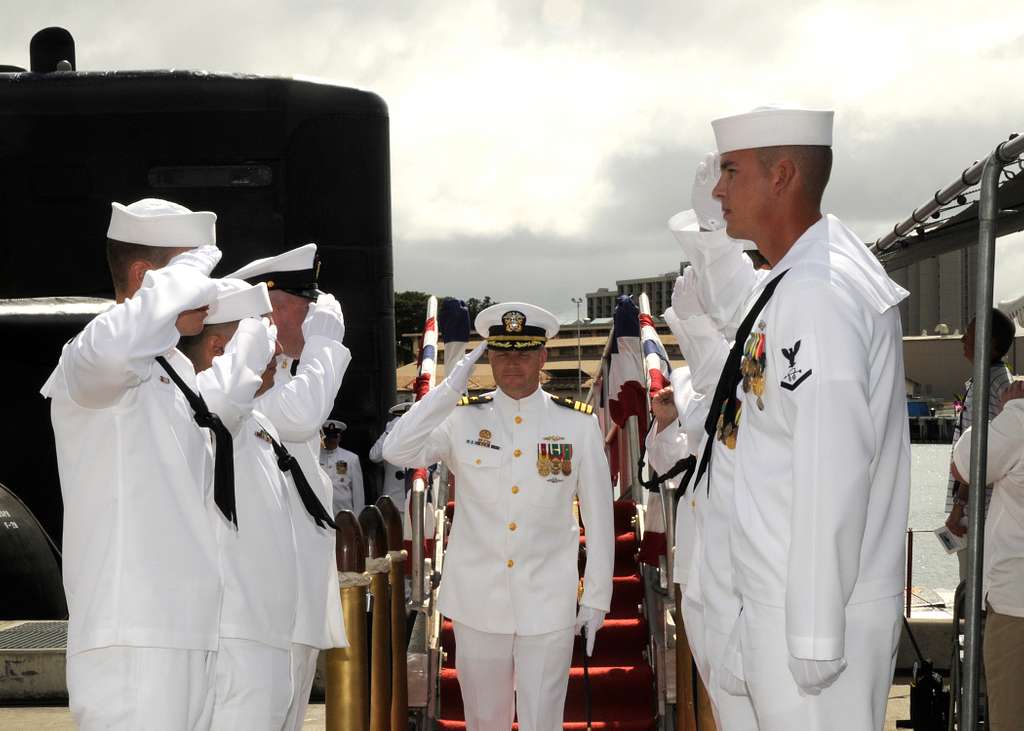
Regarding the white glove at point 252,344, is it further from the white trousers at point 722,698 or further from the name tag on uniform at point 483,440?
the name tag on uniform at point 483,440

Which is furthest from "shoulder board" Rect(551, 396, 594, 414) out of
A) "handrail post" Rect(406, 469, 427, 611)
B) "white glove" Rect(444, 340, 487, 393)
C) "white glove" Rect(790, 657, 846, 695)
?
"white glove" Rect(790, 657, 846, 695)

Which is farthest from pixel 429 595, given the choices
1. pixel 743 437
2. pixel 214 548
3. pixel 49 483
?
pixel 743 437

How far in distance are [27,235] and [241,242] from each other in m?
1.14

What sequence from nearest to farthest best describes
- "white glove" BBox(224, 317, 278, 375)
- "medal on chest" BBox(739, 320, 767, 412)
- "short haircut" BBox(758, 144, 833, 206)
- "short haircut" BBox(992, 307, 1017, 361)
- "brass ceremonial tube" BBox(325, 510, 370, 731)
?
"medal on chest" BBox(739, 320, 767, 412)
"short haircut" BBox(758, 144, 833, 206)
"white glove" BBox(224, 317, 278, 375)
"brass ceremonial tube" BBox(325, 510, 370, 731)
"short haircut" BBox(992, 307, 1017, 361)

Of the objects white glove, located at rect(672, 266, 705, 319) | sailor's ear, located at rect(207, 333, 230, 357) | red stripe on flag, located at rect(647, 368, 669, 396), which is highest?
white glove, located at rect(672, 266, 705, 319)

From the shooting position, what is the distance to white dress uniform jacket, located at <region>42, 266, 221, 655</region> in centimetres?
333

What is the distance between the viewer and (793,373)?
296cm

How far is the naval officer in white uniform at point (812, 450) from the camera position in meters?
2.83

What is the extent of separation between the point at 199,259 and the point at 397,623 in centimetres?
260

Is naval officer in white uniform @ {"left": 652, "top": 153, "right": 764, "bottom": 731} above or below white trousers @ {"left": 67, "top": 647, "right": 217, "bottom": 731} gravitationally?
above

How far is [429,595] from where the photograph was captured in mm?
6777

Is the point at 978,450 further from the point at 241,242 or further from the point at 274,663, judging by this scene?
the point at 241,242

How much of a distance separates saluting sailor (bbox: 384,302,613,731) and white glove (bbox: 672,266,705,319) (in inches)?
39.7

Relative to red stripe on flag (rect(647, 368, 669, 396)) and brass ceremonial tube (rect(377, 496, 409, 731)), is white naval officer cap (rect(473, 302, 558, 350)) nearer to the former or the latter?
brass ceremonial tube (rect(377, 496, 409, 731))
